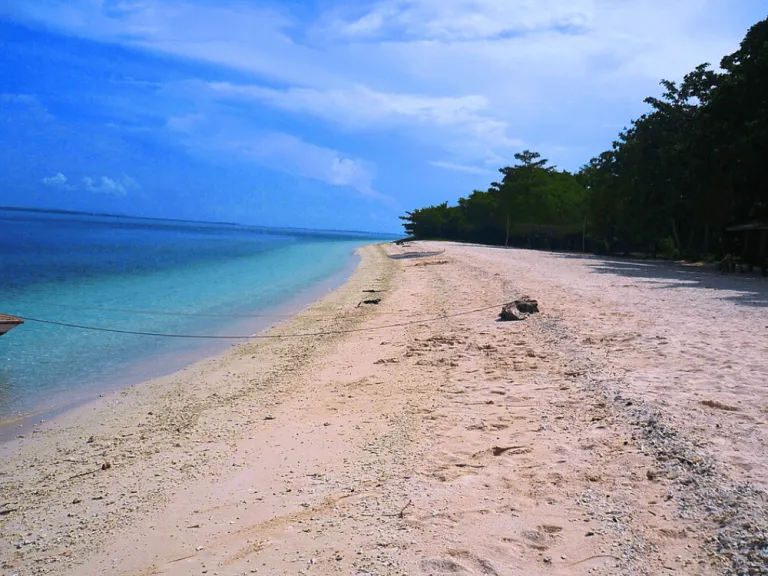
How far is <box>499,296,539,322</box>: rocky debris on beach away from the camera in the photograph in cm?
1049

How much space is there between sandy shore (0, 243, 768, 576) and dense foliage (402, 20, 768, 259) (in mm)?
18393

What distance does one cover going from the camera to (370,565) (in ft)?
9.89

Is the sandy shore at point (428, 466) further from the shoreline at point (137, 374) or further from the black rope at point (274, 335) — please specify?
the black rope at point (274, 335)

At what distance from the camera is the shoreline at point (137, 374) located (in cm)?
674

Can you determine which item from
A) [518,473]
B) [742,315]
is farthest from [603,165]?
[518,473]

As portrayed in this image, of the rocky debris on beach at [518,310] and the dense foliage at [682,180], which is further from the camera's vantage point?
the dense foliage at [682,180]

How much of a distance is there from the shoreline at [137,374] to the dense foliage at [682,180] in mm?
18546

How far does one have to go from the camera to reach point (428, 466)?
429 cm

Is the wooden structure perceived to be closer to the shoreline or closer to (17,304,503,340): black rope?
(17,304,503,340): black rope

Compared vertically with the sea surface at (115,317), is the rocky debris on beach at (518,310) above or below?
above

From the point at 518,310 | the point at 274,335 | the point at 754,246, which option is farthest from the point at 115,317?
the point at 754,246

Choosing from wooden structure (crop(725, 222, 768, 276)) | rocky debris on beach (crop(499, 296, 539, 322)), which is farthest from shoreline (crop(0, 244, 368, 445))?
wooden structure (crop(725, 222, 768, 276))

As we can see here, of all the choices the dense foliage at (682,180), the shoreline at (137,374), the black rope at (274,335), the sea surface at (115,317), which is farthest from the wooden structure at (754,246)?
the shoreline at (137,374)

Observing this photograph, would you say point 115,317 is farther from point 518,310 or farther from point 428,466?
point 428,466
